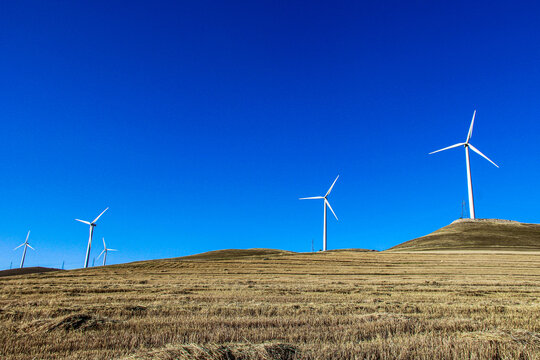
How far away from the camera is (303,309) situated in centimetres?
1309

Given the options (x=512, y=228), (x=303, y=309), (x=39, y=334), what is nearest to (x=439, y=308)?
(x=303, y=309)

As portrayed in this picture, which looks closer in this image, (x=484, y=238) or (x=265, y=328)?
(x=265, y=328)

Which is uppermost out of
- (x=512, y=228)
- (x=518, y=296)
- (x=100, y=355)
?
(x=512, y=228)

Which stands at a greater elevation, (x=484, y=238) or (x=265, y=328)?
(x=484, y=238)

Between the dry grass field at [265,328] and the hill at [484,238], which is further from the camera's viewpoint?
the hill at [484,238]

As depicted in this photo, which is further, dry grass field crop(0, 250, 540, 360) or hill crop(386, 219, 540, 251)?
hill crop(386, 219, 540, 251)

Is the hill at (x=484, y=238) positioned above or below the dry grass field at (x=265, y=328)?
above

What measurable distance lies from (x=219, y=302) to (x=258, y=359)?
28.7ft

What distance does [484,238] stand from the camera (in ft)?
286

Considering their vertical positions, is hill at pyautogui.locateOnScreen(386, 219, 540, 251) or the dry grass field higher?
hill at pyautogui.locateOnScreen(386, 219, 540, 251)

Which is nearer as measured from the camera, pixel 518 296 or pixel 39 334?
pixel 39 334

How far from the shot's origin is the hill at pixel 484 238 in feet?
251

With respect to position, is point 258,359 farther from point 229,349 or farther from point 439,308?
point 439,308

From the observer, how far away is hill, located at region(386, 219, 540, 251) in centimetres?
7656
